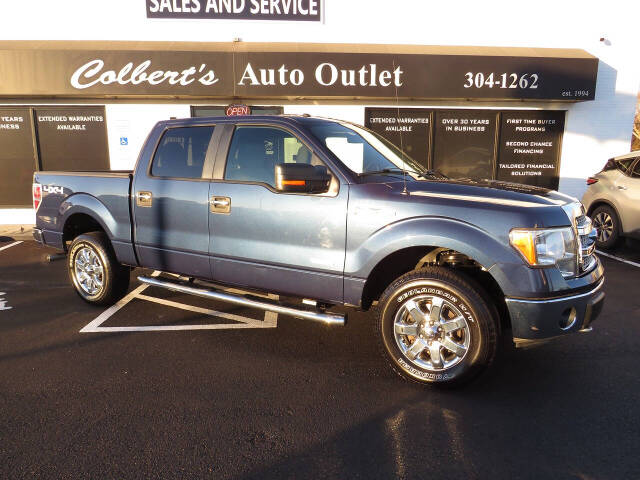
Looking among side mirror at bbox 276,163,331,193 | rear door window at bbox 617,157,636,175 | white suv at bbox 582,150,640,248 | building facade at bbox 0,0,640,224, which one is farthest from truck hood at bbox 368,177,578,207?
building facade at bbox 0,0,640,224

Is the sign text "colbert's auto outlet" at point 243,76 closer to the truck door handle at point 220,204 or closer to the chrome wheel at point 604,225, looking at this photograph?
the chrome wheel at point 604,225

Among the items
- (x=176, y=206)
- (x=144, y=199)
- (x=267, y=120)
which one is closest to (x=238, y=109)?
(x=144, y=199)

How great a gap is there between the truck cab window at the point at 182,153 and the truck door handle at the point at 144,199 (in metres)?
0.22

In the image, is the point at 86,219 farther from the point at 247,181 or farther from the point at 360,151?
the point at 360,151

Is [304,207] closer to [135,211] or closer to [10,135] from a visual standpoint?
[135,211]

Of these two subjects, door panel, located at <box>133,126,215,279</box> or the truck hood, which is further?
door panel, located at <box>133,126,215,279</box>

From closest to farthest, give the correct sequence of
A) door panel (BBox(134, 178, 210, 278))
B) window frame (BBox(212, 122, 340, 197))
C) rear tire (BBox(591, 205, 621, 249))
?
window frame (BBox(212, 122, 340, 197)) → door panel (BBox(134, 178, 210, 278)) → rear tire (BBox(591, 205, 621, 249))

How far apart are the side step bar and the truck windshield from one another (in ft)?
3.85

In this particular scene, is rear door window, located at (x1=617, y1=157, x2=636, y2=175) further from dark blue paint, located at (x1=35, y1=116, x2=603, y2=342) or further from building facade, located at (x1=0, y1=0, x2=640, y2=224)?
dark blue paint, located at (x1=35, y1=116, x2=603, y2=342)

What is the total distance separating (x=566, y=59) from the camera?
10062mm

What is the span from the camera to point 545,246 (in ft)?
10.2

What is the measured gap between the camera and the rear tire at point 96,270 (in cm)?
509

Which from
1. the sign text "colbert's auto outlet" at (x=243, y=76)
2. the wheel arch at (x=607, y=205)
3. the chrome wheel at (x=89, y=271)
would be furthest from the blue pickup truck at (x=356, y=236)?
the sign text "colbert's auto outlet" at (x=243, y=76)

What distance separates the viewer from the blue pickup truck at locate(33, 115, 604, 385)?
3162mm
